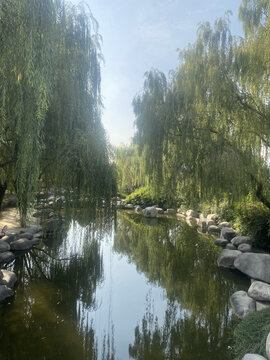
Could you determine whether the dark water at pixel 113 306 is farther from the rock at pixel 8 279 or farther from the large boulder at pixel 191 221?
the large boulder at pixel 191 221

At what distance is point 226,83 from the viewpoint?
18.7ft

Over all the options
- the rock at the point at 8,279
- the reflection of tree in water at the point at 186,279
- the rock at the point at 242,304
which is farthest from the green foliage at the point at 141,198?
the rock at the point at 242,304

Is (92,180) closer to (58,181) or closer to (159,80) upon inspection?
(58,181)

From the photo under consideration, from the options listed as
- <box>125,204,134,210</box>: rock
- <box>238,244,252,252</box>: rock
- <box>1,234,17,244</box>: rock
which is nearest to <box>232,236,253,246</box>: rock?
<box>238,244,252,252</box>: rock

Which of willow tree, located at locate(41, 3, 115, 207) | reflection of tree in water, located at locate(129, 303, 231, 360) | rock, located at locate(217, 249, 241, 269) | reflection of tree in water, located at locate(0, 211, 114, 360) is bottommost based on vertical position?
reflection of tree in water, located at locate(129, 303, 231, 360)

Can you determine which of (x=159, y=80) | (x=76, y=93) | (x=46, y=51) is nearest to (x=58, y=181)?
(x=76, y=93)

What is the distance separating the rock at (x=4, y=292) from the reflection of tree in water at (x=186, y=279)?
240cm

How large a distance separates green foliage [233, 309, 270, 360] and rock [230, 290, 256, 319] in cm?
59

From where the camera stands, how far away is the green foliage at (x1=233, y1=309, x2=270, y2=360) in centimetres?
274

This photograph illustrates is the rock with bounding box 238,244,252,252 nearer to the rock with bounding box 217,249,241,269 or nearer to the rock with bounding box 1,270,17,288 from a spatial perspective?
the rock with bounding box 217,249,241,269

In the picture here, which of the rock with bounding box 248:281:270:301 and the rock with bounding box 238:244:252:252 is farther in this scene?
the rock with bounding box 238:244:252:252

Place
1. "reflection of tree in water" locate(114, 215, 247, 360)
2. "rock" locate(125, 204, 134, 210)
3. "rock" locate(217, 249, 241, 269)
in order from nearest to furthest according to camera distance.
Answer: "reflection of tree in water" locate(114, 215, 247, 360), "rock" locate(217, 249, 241, 269), "rock" locate(125, 204, 134, 210)

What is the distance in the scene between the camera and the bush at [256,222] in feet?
23.4

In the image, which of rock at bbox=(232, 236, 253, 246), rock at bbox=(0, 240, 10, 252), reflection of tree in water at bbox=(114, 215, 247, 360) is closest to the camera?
reflection of tree in water at bbox=(114, 215, 247, 360)
